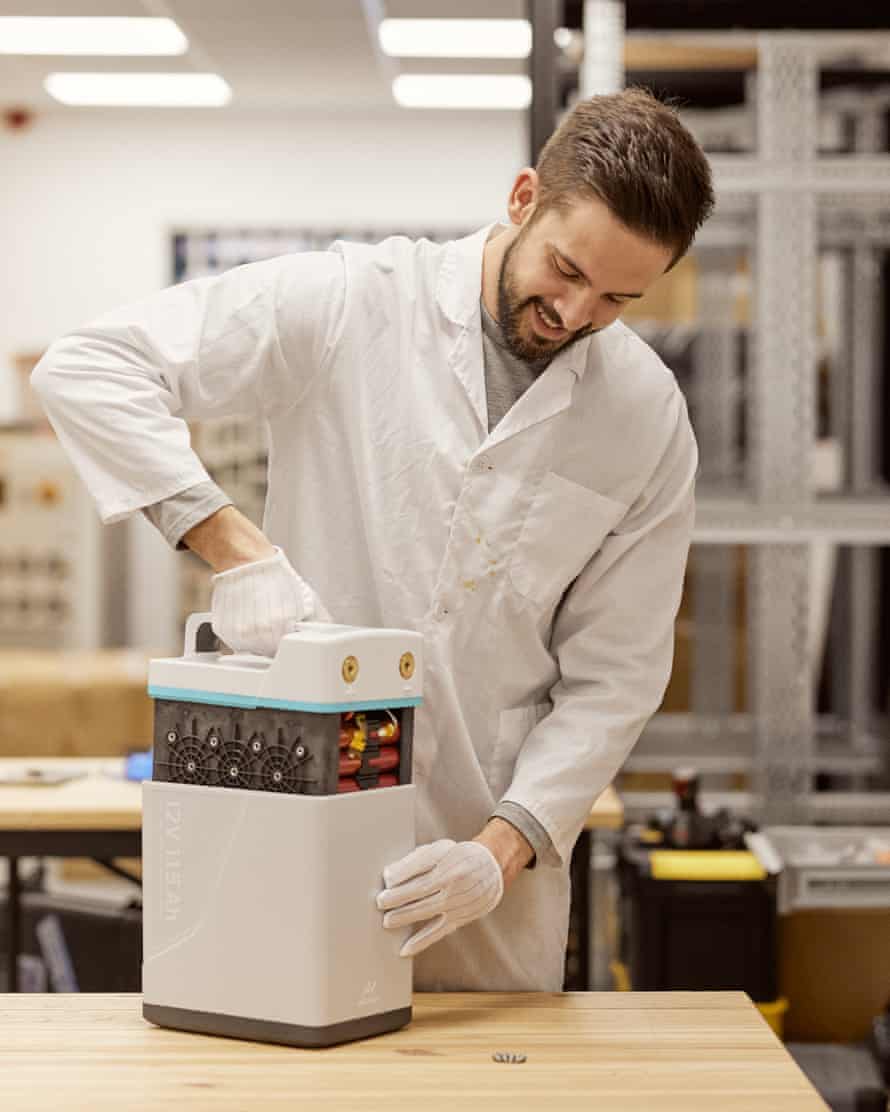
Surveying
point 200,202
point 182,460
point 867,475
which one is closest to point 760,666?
point 867,475

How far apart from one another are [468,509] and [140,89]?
16.8 feet

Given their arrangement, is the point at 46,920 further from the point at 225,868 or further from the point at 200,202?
the point at 200,202

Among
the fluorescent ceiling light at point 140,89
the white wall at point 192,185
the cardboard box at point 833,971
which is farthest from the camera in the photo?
the white wall at point 192,185

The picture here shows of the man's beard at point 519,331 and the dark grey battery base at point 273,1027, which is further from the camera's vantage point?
the man's beard at point 519,331

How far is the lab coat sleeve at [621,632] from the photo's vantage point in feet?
5.36

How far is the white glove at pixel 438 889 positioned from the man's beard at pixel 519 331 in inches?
20.4

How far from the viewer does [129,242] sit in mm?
6746

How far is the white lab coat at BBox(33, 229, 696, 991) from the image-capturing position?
1.59m

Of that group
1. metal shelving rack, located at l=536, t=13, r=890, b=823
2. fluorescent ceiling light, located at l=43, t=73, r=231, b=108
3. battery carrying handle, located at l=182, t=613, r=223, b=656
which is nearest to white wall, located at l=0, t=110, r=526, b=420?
fluorescent ceiling light, located at l=43, t=73, r=231, b=108

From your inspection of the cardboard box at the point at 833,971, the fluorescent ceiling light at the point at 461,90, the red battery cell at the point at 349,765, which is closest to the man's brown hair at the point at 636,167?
the red battery cell at the point at 349,765

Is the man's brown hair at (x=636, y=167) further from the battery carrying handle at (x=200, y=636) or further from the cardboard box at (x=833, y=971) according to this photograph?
the cardboard box at (x=833, y=971)

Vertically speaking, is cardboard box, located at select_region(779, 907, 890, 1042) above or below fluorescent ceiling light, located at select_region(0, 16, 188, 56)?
below

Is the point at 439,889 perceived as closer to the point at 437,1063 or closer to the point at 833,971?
the point at 437,1063

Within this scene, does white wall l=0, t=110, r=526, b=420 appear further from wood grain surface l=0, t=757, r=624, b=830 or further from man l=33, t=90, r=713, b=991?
man l=33, t=90, r=713, b=991
